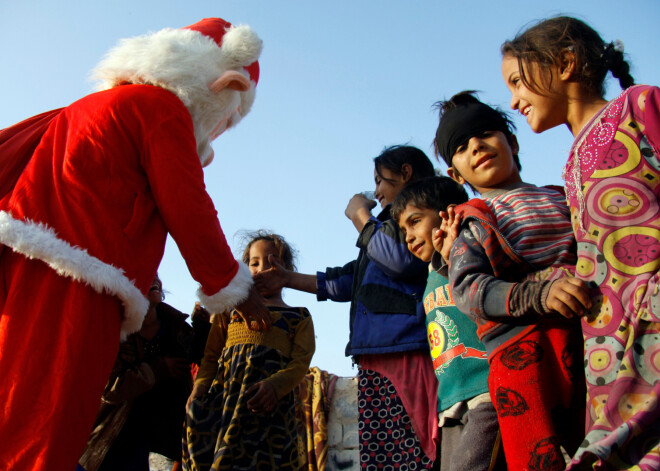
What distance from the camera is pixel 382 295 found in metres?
3.10

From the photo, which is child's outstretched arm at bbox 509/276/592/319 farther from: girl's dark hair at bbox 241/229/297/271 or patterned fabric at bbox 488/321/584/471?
girl's dark hair at bbox 241/229/297/271

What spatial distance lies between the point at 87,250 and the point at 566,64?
1.76 metres

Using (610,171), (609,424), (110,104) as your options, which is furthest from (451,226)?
(110,104)

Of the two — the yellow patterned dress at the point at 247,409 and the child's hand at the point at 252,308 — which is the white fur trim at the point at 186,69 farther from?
the yellow patterned dress at the point at 247,409

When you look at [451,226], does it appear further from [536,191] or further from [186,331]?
[186,331]

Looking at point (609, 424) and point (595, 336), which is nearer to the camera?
point (609, 424)

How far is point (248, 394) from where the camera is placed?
3.27m

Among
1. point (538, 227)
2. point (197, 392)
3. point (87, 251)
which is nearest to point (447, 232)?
point (538, 227)

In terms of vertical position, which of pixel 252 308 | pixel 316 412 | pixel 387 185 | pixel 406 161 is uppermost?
pixel 406 161

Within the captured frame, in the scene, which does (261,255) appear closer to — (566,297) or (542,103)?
(542,103)

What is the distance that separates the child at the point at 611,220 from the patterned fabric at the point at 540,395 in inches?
5.6

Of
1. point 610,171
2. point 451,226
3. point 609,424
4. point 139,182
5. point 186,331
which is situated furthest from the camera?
point 186,331

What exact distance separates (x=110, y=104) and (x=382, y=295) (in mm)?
1497

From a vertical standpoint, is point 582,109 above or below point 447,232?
above
